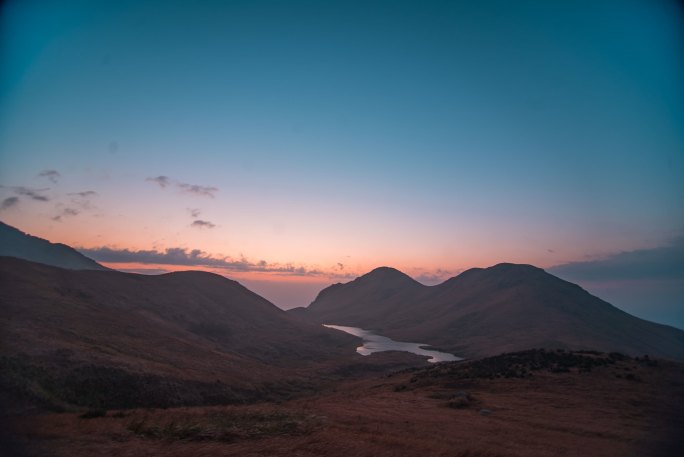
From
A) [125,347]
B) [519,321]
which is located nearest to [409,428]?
[125,347]

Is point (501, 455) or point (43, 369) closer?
point (501, 455)

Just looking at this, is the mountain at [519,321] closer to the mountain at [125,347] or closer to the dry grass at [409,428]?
the mountain at [125,347]

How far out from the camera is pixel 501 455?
15.5 meters

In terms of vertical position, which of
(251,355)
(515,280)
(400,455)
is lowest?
(251,355)

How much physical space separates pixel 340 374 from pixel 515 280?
136592 millimetres

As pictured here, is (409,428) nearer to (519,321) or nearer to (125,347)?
(125,347)

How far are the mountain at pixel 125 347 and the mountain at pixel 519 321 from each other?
4636cm

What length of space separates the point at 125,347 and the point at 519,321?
4535 inches

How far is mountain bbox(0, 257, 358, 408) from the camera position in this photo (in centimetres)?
2988

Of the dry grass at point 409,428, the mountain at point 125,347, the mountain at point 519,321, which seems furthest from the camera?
the mountain at point 519,321

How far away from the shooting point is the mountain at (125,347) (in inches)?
1176

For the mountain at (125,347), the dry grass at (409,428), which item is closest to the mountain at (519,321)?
the mountain at (125,347)

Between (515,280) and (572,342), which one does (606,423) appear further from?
(515,280)

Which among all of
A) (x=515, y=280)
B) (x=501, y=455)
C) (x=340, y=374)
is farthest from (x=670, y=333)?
(x=501, y=455)
